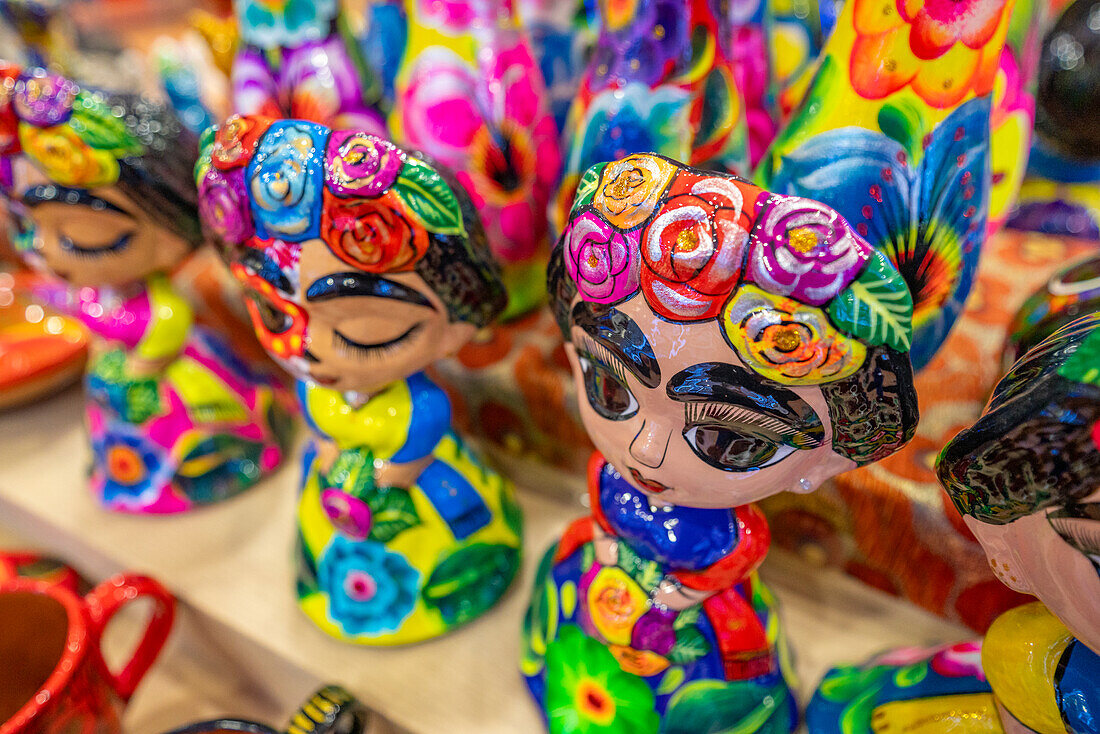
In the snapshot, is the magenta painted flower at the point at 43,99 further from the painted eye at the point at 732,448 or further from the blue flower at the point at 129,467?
the painted eye at the point at 732,448

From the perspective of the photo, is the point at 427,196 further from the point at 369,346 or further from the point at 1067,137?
the point at 1067,137

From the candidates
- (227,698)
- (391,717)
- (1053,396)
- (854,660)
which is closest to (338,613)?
(391,717)

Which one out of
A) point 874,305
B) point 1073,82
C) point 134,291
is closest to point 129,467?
point 134,291

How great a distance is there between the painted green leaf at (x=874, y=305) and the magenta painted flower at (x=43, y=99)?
0.55 m

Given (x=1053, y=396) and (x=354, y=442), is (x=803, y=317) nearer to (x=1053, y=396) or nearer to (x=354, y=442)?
(x=1053, y=396)

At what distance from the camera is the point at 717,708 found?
1.74 ft

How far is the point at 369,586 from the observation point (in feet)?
2.12

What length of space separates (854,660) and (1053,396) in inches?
15.4

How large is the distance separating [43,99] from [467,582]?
19.3 inches

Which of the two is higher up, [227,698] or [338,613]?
[338,613]

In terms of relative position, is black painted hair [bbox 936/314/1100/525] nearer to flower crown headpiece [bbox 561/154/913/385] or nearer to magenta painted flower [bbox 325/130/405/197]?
flower crown headpiece [bbox 561/154/913/385]

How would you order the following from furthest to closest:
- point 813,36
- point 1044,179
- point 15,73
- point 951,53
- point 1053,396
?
point 1044,179, point 813,36, point 15,73, point 951,53, point 1053,396

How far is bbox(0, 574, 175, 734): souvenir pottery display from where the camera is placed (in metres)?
0.55

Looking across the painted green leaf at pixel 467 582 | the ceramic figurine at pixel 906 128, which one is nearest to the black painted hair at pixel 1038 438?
the ceramic figurine at pixel 906 128
